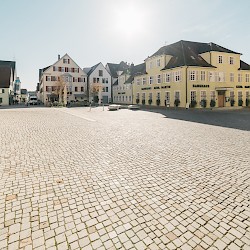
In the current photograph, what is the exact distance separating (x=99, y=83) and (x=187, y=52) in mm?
31559

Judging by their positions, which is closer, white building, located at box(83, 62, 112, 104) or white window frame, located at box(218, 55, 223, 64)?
white window frame, located at box(218, 55, 223, 64)

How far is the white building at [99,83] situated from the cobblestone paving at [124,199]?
53597 mm

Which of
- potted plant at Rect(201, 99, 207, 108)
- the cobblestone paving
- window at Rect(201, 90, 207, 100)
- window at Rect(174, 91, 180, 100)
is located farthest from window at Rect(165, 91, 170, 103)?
the cobblestone paving

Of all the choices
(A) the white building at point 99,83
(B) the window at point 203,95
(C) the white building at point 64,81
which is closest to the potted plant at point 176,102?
(B) the window at point 203,95

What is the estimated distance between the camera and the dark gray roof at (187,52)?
35094mm

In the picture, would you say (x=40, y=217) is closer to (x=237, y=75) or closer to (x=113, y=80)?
(x=237, y=75)

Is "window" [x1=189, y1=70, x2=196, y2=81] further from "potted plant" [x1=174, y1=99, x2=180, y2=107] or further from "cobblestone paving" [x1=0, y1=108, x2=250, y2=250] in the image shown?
"cobblestone paving" [x1=0, y1=108, x2=250, y2=250]

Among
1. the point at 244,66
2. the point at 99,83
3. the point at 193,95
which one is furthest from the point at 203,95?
the point at 99,83

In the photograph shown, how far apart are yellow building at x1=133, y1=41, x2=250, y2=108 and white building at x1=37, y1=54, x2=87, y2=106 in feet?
87.9

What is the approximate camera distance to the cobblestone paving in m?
3.09

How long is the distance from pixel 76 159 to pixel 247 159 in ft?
18.8

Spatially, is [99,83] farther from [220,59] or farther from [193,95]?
[220,59]

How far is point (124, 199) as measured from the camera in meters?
4.24

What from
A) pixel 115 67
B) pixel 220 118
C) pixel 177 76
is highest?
pixel 115 67
